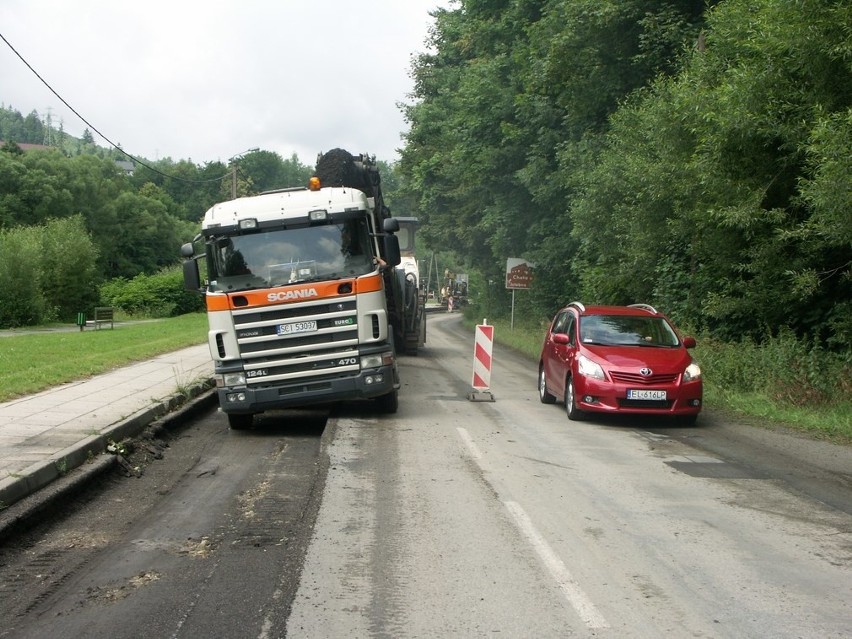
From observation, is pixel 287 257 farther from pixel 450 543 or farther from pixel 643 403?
pixel 450 543

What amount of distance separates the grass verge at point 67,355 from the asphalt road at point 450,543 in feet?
16.7

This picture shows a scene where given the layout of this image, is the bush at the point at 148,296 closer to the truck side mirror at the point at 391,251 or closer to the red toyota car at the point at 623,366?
the red toyota car at the point at 623,366

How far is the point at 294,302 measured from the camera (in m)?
12.5

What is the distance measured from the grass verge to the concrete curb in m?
3.02

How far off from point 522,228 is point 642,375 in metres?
25.8

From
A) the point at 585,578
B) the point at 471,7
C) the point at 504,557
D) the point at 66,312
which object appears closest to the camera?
the point at 585,578

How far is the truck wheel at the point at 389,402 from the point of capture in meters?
13.7

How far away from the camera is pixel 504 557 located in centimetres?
634

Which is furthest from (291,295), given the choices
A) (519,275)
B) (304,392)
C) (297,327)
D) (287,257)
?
(519,275)

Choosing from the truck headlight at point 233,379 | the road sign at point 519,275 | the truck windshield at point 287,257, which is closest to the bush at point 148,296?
the road sign at point 519,275

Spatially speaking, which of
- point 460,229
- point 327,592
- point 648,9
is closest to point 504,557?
point 327,592

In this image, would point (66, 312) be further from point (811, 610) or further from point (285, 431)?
point (811, 610)

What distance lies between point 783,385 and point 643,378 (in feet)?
10.8

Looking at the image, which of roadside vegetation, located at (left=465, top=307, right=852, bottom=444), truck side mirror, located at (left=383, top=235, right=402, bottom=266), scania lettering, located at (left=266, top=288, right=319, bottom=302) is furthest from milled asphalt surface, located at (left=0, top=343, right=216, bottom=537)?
roadside vegetation, located at (left=465, top=307, right=852, bottom=444)
